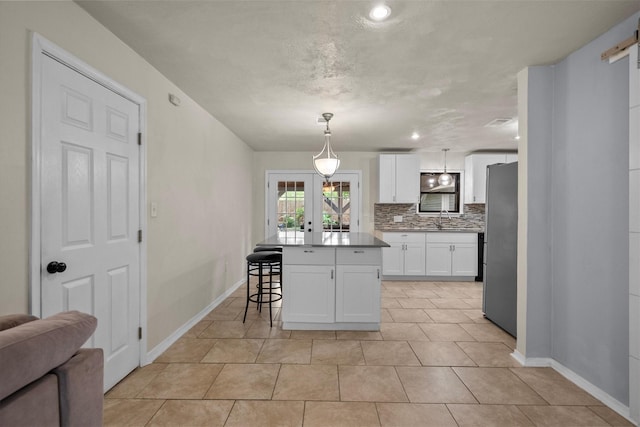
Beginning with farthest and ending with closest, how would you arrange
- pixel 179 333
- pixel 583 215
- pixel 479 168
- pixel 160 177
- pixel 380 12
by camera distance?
pixel 479 168, pixel 179 333, pixel 160 177, pixel 583 215, pixel 380 12

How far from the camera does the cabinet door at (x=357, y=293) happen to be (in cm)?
313

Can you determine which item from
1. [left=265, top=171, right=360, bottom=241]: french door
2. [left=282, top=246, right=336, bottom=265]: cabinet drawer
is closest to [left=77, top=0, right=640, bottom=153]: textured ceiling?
[left=282, top=246, right=336, bottom=265]: cabinet drawer

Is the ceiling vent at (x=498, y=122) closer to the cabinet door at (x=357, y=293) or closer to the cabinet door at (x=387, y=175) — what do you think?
the cabinet door at (x=387, y=175)

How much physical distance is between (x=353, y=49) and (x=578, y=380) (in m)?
2.90

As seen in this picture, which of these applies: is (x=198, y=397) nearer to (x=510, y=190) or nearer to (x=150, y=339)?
(x=150, y=339)

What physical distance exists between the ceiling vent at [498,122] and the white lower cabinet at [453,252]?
2040 mm

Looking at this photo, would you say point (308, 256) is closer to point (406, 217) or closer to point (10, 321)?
point (10, 321)

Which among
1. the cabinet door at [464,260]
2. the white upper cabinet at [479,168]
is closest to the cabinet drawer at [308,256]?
the cabinet door at [464,260]

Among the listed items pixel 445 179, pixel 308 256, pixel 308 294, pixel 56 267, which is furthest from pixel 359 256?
pixel 445 179

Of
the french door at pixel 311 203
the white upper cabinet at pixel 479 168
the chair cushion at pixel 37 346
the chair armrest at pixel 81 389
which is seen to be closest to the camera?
the chair cushion at pixel 37 346

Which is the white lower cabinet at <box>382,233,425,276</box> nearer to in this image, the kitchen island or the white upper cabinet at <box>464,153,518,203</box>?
the white upper cabinet at <box>464,153,518,203</box>

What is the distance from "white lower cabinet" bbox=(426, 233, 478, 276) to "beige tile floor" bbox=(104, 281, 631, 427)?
2176mm

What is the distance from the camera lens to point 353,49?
2.18 m

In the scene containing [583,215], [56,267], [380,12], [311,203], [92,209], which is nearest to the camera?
[56,267]
